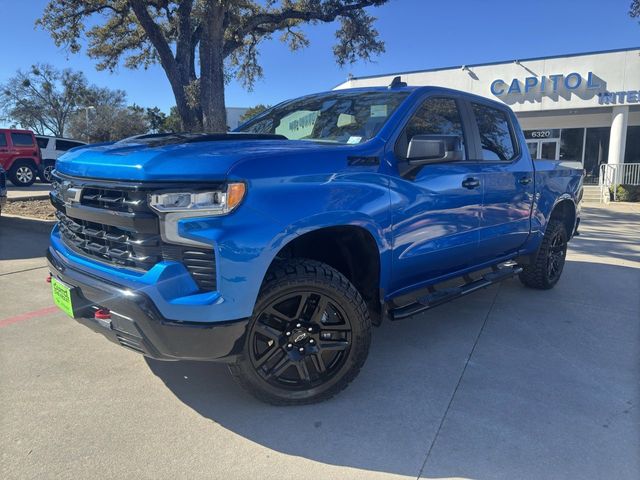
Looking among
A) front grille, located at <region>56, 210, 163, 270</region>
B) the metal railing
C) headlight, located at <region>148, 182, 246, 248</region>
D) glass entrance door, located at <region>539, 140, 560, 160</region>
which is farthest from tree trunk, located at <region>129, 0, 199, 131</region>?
glass entrance door, located at <region>539, 140, 560, 160</region>

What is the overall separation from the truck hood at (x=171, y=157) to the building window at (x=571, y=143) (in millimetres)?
22070

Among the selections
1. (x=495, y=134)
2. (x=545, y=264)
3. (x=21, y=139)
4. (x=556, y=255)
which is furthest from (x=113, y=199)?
(x=21, y=139)

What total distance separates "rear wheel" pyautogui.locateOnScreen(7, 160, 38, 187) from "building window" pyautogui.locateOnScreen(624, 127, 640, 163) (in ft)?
77.3

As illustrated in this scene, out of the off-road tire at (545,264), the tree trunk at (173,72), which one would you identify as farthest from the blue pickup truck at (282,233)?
the tree trunk at (173,72)

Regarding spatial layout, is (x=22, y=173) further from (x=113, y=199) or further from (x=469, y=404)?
(x=469, y=404)

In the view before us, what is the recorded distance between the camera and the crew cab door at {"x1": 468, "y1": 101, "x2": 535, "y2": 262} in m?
4.04

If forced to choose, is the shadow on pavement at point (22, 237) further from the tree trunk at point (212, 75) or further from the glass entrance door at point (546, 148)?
the glass entrance door at point (546, 148)

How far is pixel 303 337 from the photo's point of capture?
277cm

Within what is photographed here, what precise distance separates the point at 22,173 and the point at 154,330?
18.7m

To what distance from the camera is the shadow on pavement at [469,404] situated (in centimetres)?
244

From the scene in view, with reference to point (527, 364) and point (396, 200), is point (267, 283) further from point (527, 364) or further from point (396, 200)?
point (527, 364)

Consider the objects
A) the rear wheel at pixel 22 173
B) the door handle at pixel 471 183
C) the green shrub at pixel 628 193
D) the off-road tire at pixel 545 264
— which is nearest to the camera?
the door handle at pixel 471 183

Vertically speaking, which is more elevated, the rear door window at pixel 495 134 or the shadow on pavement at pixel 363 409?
the rear door window at pixel 495 134

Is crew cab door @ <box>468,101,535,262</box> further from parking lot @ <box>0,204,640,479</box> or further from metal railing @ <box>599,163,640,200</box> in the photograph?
metal railing @ <box>599,163,640,200</box>
